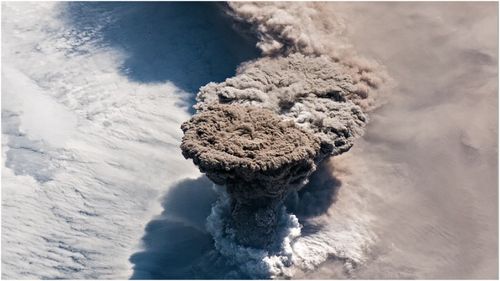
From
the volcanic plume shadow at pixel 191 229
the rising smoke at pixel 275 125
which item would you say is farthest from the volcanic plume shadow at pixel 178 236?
the rising smoke at pixel 275 125

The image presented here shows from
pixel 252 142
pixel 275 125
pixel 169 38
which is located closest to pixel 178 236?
pixel 252 142

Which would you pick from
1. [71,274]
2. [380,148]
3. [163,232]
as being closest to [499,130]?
[380,148]

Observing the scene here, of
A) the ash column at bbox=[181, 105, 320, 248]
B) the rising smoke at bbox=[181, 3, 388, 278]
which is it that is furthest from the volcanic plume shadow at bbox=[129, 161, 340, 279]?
the ash column at bbox=[181, 105, 320, 248]

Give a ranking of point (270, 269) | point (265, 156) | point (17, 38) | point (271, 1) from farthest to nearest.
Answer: point (17, 38)
point (271, 1)
point (270, 269)
point (265, 156)

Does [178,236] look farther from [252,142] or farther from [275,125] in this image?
[275,125]

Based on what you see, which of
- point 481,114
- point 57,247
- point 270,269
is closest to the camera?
point 270,269

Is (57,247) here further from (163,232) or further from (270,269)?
(270,269)

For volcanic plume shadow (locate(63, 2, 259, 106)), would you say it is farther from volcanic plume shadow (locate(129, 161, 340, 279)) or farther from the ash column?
the ash column
